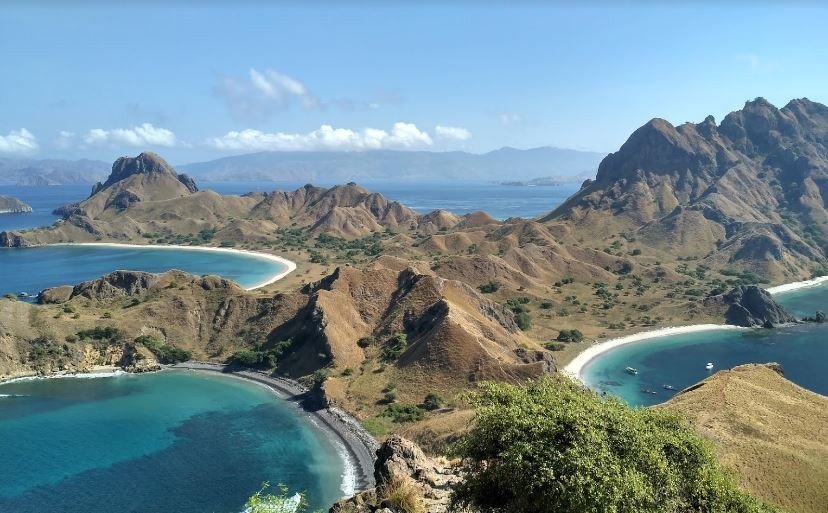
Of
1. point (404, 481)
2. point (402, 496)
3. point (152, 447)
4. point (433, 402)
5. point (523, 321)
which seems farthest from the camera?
point (523, 321)

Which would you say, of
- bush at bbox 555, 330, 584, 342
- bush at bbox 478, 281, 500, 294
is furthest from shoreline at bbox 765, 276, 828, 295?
bush at bbox 478, 281, 500, 294

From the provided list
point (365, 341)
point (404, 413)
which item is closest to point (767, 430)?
point (404, 413)

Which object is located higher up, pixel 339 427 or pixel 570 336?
pixel 339 427

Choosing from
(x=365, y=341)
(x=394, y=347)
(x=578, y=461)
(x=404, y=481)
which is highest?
(x=578, y=461)

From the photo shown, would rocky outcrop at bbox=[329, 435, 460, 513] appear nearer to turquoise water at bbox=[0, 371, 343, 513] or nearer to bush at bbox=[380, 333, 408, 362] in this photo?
turquoise water at bbox=[0, 371, 343, 513]

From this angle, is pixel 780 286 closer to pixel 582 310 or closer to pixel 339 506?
pixel 582 310

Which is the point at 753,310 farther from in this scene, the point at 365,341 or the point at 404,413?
the point at 404,413
